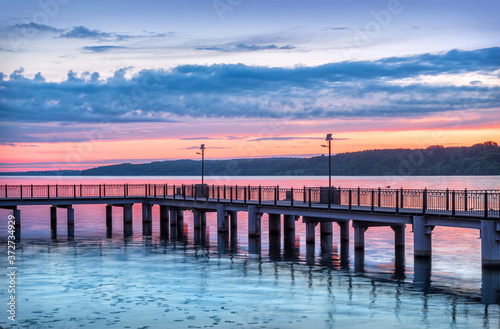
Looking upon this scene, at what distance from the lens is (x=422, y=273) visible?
3225cm

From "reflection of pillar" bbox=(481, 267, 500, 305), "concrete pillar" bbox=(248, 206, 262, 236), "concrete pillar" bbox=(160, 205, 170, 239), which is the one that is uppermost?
"concrete pillar" bbox=(248, 206, 262, 236)

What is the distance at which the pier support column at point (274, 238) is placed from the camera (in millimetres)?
41734

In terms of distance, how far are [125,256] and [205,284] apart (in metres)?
12.1

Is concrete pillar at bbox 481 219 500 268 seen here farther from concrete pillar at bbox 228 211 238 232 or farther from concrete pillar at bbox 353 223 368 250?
concrete pillar at bbox 228 211 238 232

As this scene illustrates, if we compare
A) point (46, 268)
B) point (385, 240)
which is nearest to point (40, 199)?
point (46, 268)

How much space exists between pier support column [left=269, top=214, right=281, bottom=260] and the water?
54 centimetres

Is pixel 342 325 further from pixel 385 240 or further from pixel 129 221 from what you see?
pixel 129 221

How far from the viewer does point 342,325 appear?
2206 cm

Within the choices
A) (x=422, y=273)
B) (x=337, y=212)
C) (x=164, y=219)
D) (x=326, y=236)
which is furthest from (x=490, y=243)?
(x=164, y=219)

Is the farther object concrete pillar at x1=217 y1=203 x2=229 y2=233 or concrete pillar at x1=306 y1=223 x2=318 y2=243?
concrete pillar at x1=217 y1=203 x2=229 y2=233

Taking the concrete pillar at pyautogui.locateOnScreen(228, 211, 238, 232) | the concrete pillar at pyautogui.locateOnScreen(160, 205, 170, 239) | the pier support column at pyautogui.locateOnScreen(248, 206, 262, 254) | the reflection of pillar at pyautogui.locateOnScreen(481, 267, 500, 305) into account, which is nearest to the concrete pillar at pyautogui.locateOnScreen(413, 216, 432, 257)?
the reflection of pillar at pyautogui.locateOnScreen(481, 267, 500, 305)

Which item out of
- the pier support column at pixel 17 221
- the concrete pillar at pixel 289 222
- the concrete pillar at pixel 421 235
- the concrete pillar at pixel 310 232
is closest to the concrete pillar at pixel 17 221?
the pier support column at pixel 17 221

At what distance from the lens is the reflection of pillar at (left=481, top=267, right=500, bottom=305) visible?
25.8 m

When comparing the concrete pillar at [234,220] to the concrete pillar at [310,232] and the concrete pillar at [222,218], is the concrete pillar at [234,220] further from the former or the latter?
the concrete pillar at [310,232]
